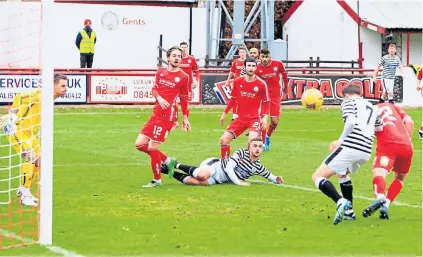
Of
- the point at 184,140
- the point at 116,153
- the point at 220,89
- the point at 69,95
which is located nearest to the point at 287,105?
the point at 220,89

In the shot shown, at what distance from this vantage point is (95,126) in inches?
1108

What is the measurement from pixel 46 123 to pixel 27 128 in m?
2.42

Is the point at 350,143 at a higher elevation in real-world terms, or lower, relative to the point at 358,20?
lower

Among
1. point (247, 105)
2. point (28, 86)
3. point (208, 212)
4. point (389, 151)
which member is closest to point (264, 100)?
point (247, 105)

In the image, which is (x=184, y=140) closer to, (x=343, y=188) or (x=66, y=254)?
(x=343, y=188)

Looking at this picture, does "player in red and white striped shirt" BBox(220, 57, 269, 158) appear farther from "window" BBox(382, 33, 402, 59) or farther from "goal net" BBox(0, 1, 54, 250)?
"window" BBox(382, 33, 402, 59)

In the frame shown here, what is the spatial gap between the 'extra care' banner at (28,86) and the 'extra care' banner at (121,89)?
318 mm

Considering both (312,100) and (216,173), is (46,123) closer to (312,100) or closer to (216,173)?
(216,173)

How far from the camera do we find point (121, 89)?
34969mm

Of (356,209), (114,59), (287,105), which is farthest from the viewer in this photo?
(114,59)

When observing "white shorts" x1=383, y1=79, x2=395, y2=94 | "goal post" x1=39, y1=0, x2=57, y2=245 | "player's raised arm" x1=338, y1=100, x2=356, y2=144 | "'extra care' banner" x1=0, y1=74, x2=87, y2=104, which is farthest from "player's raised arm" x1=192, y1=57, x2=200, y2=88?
"goal post" x1=39, y1=0, x2=57, y2=245

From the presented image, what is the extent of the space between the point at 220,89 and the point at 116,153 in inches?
561

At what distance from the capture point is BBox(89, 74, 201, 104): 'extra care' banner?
113 ft

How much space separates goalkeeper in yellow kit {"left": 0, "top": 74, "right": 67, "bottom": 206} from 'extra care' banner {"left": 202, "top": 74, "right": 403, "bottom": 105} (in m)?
21.5
